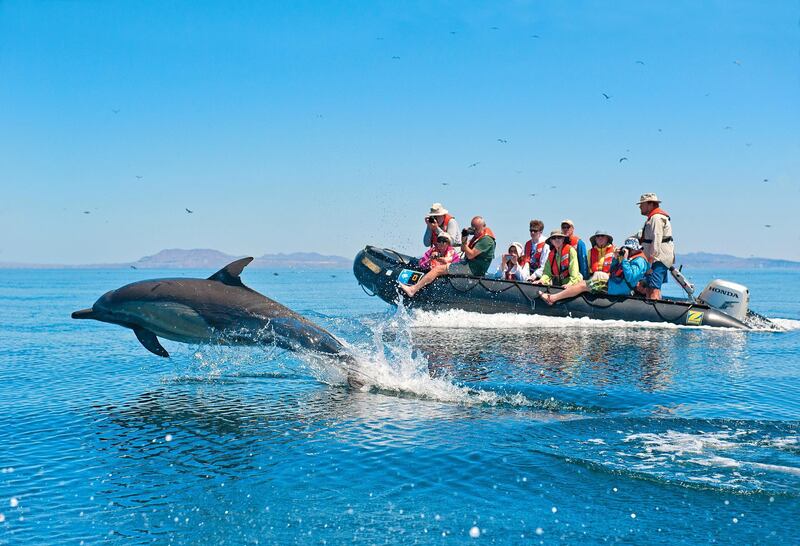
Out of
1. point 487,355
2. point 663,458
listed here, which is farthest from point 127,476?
point 487,355

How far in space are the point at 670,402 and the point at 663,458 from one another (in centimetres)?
300

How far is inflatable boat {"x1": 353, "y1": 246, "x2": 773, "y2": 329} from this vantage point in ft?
66.7

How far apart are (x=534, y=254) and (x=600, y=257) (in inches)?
84.4

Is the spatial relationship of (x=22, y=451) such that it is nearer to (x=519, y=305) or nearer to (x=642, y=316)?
(x=519, y=305)

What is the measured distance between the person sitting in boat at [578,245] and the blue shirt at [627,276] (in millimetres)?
939

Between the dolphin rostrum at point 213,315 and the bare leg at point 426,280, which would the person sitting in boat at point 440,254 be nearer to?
the bare leg at point 426,280

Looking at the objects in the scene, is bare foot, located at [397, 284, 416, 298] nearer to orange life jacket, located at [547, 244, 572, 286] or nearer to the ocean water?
orange life jacket, located at [547, 244, 572, 286]

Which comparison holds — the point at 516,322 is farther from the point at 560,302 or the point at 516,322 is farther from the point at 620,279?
the point at 620,279

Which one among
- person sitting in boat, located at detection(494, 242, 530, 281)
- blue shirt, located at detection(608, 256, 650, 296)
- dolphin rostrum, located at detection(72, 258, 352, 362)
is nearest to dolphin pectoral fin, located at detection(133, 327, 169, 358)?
dolphin rostrum, located at detection(72, 258, 352, 362)

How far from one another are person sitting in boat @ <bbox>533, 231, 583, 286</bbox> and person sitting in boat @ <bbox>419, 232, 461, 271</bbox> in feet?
8.84

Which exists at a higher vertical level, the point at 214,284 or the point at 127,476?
the point at 214,284

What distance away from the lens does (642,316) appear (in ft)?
66.7

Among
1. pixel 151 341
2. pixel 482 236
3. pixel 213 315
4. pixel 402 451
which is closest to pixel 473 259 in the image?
pixel 482 236

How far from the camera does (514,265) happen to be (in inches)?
907
